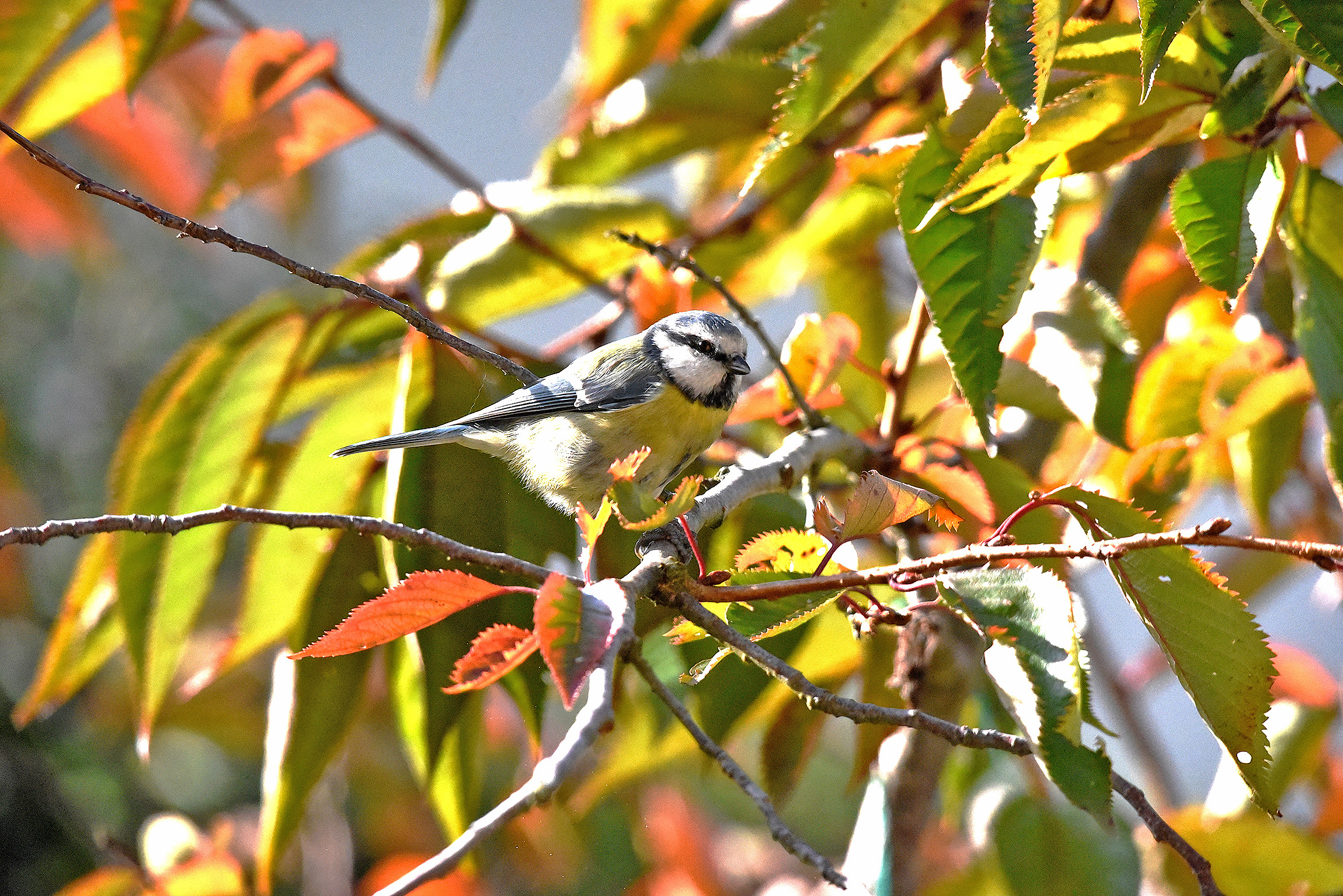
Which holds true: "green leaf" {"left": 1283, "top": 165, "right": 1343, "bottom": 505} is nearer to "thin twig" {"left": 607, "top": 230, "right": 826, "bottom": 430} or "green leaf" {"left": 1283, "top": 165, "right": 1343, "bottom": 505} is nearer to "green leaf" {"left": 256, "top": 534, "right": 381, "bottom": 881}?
"thin twig" {"left": 607, "top": 230, "right": 826, "bottom": 430}

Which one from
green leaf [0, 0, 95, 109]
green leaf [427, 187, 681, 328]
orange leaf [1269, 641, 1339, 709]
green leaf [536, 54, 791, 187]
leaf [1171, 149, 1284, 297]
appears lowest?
orange leaf [1269, 641, 1339, 709]

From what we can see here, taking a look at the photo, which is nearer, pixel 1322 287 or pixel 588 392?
pixel 1322 287

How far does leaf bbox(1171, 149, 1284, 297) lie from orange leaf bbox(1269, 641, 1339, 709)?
26.5 inches

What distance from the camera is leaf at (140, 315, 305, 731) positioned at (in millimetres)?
997

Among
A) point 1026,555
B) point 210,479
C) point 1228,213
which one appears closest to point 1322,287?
point 1228,213

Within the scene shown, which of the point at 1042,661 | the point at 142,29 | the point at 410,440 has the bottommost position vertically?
the point at 1042,661

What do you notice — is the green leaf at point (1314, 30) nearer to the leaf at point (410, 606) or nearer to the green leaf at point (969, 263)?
the green leaf at point (969, 263)

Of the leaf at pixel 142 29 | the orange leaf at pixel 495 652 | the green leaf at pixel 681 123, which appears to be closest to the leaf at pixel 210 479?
the leaf at pixel 142 29

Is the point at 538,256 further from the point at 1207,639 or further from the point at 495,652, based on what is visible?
the point at 1207,639

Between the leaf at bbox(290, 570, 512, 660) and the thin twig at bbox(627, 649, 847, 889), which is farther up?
the leaf at bbox(290, 570, 512, 660)

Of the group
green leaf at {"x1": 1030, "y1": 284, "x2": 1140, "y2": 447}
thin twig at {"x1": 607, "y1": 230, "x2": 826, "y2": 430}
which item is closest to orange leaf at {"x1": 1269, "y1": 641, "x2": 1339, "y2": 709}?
green leaf at {"x1": 1030, "y1": 284, "x2": 1140, "y2": 447}

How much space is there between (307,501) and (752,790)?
692 mm

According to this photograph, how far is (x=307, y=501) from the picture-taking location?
1096 millimetres

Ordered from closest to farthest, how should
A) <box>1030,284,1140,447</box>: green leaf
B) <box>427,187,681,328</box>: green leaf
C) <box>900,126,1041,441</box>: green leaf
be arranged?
1. <box>900,126,1041,441</box>: green leaf
2. <box>1030,284,1140,447</box>: green leaf
3. <box>427,187,681,328</box>: green leaf
